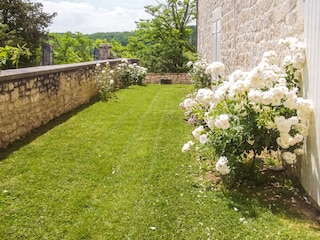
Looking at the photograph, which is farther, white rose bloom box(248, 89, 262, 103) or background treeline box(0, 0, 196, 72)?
background treeline box(0, 0, 196, 72)

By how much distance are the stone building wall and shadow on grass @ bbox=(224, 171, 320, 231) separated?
150 centimetres

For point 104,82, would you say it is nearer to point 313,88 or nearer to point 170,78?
point 313,88

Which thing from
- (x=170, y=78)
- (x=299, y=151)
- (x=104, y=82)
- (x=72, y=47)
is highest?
(x=72, y=47)

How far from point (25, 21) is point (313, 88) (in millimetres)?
22103

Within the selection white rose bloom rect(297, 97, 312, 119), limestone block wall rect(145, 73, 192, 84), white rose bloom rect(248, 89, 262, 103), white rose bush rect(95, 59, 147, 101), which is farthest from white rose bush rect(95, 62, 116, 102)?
limestone block wall rect(145, 73, 192, 84)

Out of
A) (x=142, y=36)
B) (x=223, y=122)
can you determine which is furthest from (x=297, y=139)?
(x=142, y=36)

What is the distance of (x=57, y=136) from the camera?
215 inches

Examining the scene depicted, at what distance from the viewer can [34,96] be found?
5.53 m

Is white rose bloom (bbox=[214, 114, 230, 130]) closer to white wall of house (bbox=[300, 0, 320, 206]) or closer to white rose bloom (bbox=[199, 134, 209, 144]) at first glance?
white rose bloom (bbox=[199, 134, 209, 144])

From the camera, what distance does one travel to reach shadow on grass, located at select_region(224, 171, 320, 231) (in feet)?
9.63

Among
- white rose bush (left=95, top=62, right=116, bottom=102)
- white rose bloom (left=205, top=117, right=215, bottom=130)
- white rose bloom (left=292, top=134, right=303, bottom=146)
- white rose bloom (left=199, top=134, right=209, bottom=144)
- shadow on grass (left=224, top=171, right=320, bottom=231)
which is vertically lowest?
shadow on grass (left=224, top=171, right=320, bottom=231)

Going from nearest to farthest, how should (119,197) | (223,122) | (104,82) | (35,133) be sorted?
(223,122) < (119,197) < (35,133) < (104,82)

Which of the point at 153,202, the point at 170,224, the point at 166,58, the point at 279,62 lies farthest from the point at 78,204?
the point at 166,58

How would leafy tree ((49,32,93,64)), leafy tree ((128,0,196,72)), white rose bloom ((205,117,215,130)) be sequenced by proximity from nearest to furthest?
white rose bloom ((205,117,215,130)) < leafy tree ((128,0,196,72)) < leafy tree ((49,32,93,64))
